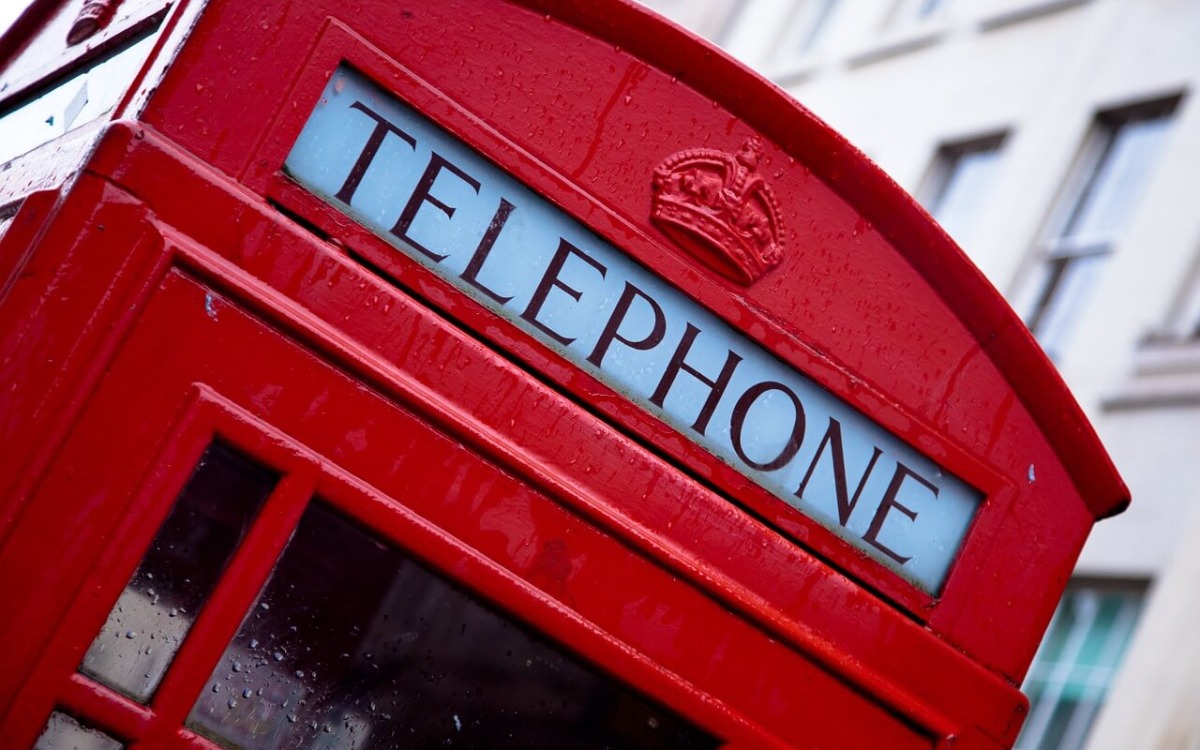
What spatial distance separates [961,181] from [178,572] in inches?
413

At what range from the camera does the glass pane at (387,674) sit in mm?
1939

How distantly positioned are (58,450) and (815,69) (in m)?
12.9

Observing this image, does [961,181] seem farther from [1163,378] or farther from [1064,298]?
[1163,378]

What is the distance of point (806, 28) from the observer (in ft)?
48.3

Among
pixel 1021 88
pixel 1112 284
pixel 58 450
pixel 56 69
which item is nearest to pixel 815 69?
pixel 1021 88

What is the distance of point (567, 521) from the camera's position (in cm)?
206

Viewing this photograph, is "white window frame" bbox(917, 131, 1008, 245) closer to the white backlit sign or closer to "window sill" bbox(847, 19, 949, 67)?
"window sill" bbox(847, 19, 949, 67)

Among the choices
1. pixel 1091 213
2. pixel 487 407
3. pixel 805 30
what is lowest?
pixel 487 407

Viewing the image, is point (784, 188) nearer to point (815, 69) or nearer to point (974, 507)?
point (974, 507)

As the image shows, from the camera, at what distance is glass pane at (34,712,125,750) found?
71.4 inches

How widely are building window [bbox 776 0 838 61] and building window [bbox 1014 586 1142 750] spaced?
737 centimetres

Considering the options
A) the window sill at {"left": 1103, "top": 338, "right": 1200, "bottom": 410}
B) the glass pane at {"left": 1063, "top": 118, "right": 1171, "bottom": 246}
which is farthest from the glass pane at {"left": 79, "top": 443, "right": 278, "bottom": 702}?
the glass pane at {"left": 1063, "top": 118, "right": 1171, "bottom": 246}

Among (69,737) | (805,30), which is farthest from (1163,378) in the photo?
(69,737)

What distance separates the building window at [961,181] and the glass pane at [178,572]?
963 cm
